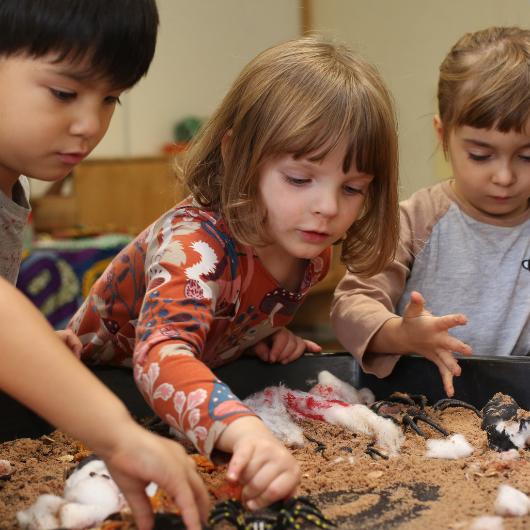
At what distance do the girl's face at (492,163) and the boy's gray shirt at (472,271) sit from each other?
0.07 m

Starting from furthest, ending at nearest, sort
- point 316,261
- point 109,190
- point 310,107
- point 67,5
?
point 109,190 < point 316,261 < point 310,107 < point 67,5

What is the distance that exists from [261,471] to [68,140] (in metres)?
0.50

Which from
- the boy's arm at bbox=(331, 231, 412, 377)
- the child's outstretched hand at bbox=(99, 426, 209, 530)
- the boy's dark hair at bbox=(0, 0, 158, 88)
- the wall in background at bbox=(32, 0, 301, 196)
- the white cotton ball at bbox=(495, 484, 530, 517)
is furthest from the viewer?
the wall in background at bbox=(32, 0, 301, 196)

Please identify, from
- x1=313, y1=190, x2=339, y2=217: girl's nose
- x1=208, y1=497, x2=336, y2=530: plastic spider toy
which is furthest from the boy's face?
Answer: x1=208, y1=497, x2=336, y2=530: plastic spider toy

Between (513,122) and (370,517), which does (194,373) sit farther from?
(513,122)

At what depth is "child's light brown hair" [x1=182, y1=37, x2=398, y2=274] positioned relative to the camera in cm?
109

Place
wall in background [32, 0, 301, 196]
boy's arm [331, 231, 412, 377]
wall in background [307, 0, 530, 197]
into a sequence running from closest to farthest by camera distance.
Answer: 1. boy's arm [331, 231, 412, 377]
2. wall in background [307, 0, 530, 197]
3. wall in background [32, 0, 301, 196]

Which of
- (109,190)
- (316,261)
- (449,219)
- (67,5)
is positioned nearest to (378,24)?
(109,190)

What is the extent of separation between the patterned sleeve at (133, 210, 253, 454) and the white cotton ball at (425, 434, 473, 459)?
0.30 m

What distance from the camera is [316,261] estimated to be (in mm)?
1308

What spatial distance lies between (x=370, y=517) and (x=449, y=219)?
2.90ft

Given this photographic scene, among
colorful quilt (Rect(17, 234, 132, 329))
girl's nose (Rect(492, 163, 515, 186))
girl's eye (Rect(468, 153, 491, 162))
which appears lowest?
colorful quilt (Rect(17, 234, 132, 329))

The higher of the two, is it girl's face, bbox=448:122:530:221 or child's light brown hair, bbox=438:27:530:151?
child's light brown hair, bbox=438:27:530:151

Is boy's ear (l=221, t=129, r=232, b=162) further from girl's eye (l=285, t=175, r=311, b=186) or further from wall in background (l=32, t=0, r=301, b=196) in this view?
wall in background (l=32, t=0, r=301, b=196)
